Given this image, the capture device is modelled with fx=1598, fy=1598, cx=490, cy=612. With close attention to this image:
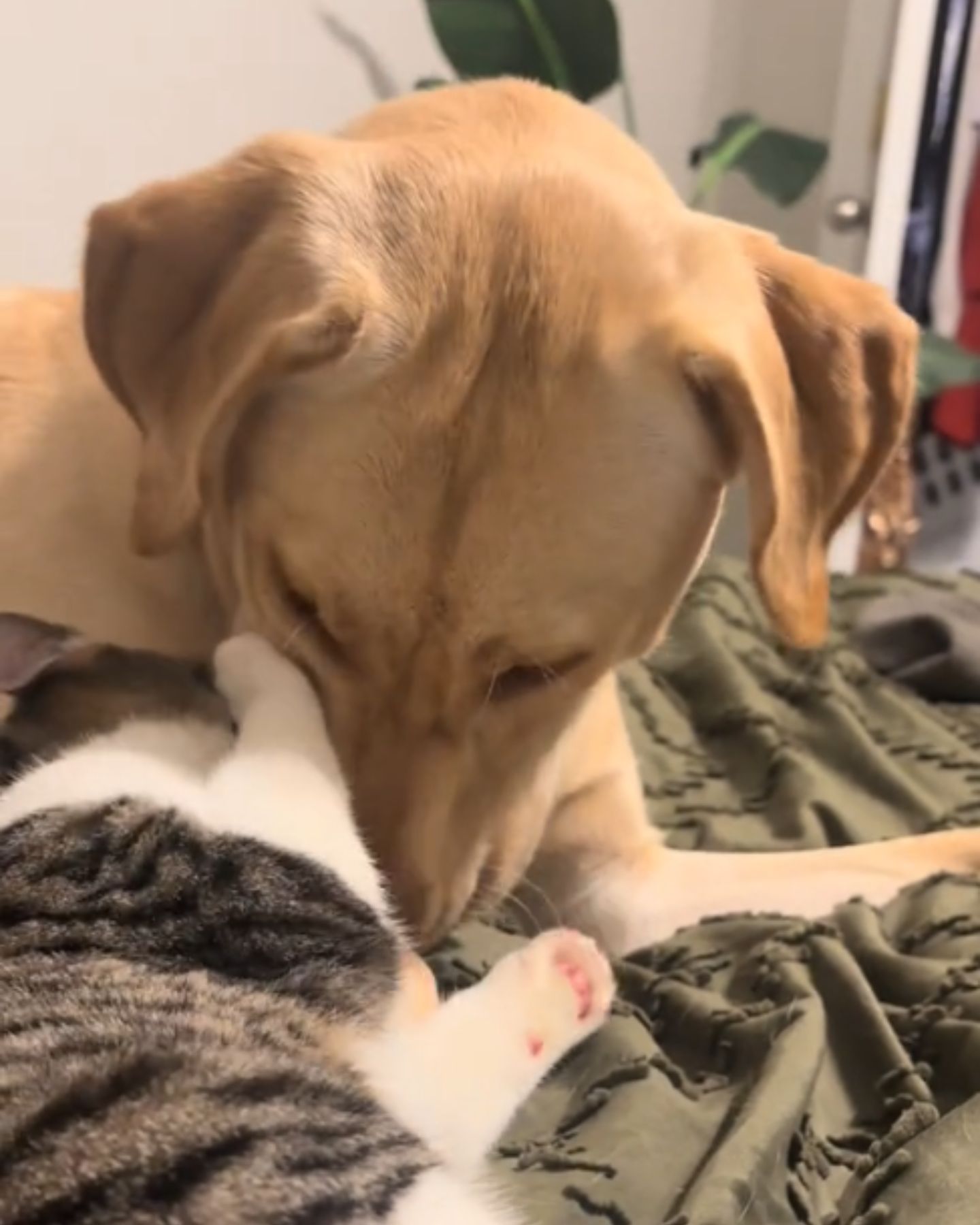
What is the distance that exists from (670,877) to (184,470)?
0.85 metres

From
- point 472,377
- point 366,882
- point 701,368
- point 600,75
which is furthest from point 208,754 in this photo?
point 600,75

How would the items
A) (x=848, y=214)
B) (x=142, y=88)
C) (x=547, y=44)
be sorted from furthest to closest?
(x=848, y=214)
(x=547, y=44)
(x=142, y=88)

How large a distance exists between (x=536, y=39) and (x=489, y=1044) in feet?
6.81

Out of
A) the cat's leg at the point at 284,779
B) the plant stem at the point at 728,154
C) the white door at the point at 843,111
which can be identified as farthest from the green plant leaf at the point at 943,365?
the cat's leg at the point at 284,779

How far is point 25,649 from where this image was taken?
4.49ft

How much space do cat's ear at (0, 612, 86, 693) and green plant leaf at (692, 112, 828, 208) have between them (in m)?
2.13

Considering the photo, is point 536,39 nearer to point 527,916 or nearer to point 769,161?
point 769,161

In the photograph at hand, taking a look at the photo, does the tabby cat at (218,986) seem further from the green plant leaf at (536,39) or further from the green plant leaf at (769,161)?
the green plant leaf at (769,161)

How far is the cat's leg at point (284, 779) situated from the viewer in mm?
1329

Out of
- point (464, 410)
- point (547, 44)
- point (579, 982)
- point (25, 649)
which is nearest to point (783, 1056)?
point (579, 982)

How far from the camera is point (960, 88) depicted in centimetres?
334

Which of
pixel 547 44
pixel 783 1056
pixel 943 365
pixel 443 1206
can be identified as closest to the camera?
pixel 443 1206

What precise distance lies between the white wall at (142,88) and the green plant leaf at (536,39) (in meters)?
0.23

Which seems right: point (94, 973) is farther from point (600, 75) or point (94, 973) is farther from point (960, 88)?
point (960, 88)
